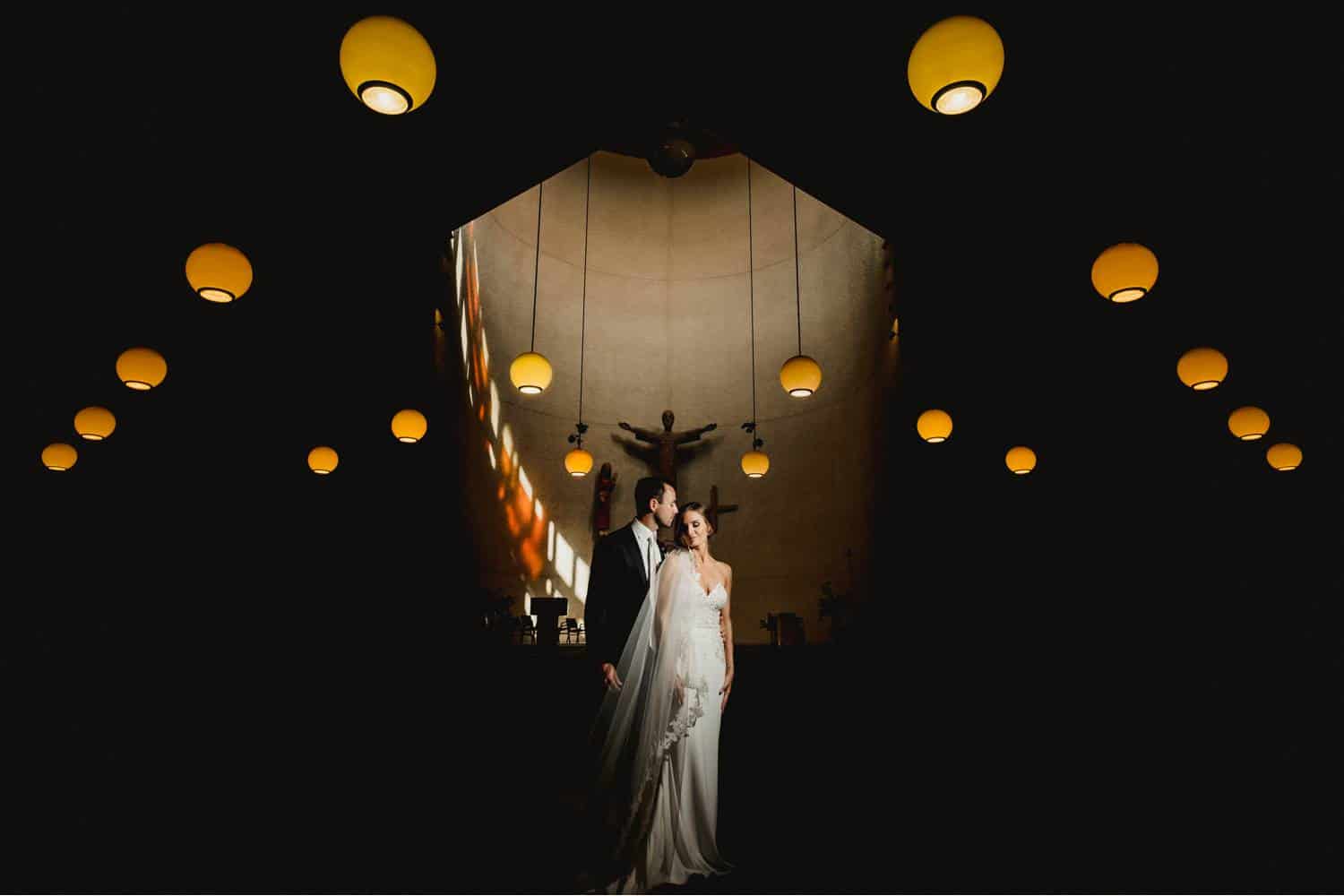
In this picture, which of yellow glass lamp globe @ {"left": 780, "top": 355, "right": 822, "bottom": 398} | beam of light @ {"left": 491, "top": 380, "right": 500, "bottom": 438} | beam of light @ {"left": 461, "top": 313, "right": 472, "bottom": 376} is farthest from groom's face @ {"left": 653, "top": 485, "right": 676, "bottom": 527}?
beam of light @ {"left": 491, "top": 380, "right": 500, "bottom": 438}

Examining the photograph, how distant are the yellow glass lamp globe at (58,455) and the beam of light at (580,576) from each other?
5.49 meters

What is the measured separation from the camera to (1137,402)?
20.8 feet

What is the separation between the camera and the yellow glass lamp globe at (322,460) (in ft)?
19.5

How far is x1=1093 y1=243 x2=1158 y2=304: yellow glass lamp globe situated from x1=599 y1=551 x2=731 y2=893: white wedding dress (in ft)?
7.64

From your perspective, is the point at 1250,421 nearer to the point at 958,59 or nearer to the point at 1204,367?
the point at 1204,367

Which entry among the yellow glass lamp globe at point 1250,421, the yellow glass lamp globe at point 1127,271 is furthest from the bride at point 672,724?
the yellow glass lamp globe at point 1250,421

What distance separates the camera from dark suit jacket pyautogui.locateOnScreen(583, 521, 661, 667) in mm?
3232

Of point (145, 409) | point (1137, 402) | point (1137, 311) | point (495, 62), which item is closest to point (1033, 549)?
point (1137, 402)

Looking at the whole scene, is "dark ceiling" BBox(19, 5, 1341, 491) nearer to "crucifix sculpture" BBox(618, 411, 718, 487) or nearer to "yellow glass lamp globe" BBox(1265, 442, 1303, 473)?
"yellow glass lamp globe" BBox(1265, 442, 1303, 473)

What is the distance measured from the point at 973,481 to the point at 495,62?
5266 millimetres

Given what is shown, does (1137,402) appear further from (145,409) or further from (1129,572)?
(145,409)

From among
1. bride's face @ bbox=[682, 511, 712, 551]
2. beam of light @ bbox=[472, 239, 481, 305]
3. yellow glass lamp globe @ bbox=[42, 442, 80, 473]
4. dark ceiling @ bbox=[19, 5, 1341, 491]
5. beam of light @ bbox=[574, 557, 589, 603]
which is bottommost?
bride's face @ bbox=[682, 511, 712, 551]

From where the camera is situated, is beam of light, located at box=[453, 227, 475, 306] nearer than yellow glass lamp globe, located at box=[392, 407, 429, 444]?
No

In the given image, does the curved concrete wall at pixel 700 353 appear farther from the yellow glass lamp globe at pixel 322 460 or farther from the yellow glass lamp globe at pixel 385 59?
the yellow glass lamp globe at pixel 385 59
